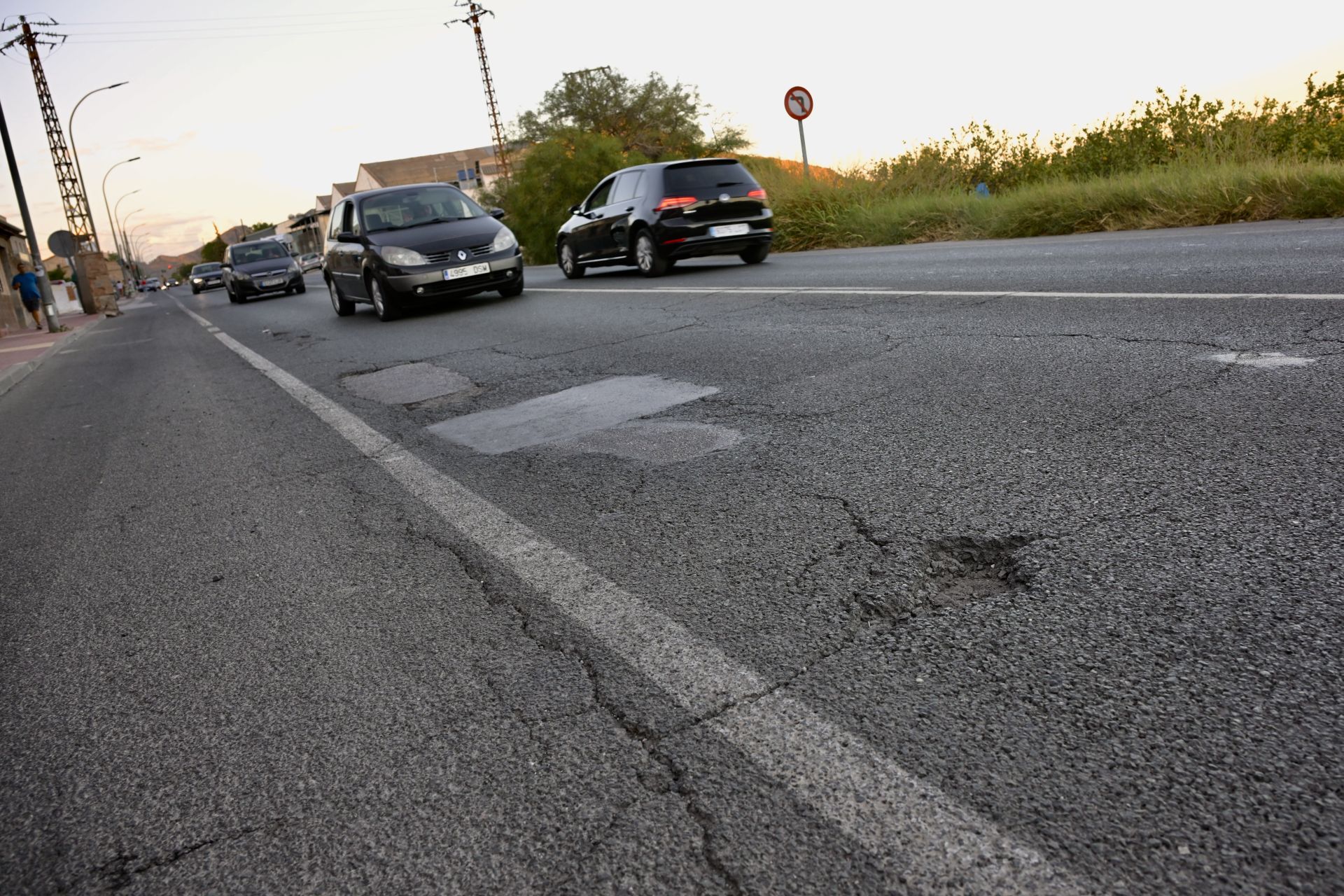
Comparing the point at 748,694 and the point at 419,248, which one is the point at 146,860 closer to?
the point at 748,694

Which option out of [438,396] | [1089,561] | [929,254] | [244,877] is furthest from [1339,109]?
[244,877]

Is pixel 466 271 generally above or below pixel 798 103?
below

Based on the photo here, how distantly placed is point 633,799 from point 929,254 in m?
11.6

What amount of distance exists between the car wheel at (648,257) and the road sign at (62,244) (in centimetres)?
1882

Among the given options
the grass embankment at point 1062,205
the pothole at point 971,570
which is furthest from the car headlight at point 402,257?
the pothole at point 971,570

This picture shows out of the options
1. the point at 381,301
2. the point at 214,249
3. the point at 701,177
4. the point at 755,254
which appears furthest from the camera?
the point at 214,249

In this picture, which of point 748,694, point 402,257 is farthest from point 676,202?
point 748,694

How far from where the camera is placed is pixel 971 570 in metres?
2.60

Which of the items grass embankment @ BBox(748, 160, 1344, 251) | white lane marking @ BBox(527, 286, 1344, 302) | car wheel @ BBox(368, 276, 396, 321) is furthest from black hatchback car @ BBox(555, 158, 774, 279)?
car wheel @ BBox(368, 276, 396, 321)

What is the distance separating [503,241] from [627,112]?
118ft

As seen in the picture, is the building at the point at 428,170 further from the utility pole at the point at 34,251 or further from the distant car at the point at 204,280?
the utility pole at the point at 34,251

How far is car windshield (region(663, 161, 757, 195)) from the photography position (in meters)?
13.6

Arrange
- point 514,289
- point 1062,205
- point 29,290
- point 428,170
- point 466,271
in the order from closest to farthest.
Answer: point 466,271, point 514,289, point 1062,205, point 29,290, point 428,170

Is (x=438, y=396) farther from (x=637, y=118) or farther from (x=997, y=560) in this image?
(x=637, y=118)
